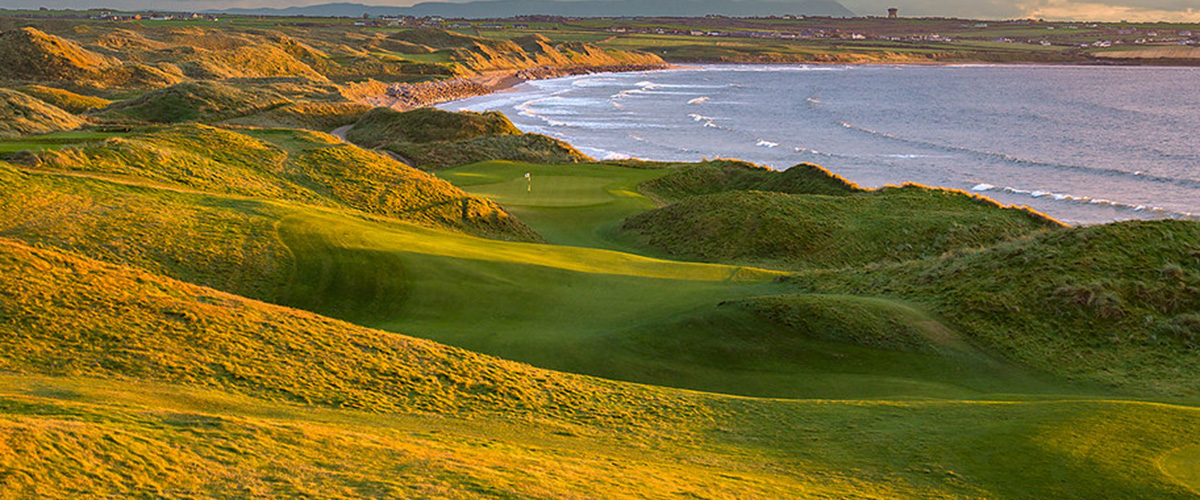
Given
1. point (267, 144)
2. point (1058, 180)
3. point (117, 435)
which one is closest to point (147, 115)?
point (267, 144)

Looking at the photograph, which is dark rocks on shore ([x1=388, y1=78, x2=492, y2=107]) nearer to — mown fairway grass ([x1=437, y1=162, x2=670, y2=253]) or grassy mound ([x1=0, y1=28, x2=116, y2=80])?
grassy mound ([x1=0, y1=28, x2=116, y2=80])

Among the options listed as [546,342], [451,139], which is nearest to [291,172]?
[546,342]

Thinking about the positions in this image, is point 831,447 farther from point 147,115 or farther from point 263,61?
point 263,61

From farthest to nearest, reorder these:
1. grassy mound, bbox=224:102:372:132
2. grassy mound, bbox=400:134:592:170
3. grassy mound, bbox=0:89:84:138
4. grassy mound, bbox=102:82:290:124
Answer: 1. grassy mound, bbox=224:102:372:132
2. grassy mound, bbox=102:82:290:124
3. grassy mound, bbox=400:134:592:170
4. grassy mound, bbox=0:89:84:138

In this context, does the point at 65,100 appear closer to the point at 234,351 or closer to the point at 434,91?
the point at 434,91

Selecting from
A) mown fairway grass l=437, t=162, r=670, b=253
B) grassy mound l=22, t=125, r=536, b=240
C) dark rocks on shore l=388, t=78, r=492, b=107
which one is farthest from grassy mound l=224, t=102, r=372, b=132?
grassy mound l=22, t=125, r=536, b=240

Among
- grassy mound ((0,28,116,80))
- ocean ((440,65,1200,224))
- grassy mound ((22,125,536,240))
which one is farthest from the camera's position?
grassy mound ((0,28,116,80))
